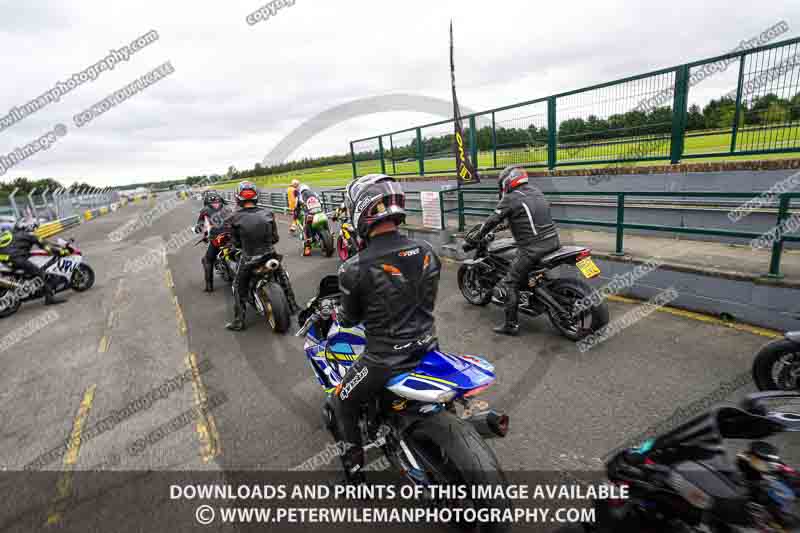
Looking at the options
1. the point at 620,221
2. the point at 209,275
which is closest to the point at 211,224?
the point at 209,275

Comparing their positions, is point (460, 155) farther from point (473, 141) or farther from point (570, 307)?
point (570, 307)

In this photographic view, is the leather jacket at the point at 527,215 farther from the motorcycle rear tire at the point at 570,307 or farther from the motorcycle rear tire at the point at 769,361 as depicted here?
the motorcycle rear tire at the point at 769,361

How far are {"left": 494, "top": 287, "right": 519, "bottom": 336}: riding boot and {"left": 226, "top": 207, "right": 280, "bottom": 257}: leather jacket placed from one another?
345 cm

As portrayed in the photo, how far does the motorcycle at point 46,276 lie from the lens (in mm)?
8070

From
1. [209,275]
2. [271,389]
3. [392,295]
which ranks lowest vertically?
[271,389]

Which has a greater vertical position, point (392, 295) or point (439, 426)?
point (392, 295)

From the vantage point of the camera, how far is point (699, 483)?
1.51m

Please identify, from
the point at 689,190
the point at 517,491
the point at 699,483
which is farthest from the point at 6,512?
the point at 689,190

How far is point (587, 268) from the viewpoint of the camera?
183 inches

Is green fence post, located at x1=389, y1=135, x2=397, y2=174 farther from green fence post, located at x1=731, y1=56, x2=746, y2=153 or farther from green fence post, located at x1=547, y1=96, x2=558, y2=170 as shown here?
green fence post, located at x1=731, y1=56, x2=746, y2=153

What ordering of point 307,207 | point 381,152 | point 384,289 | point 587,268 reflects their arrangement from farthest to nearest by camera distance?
point 381,152 < point 307,207 < point 587,268 < point 384,289

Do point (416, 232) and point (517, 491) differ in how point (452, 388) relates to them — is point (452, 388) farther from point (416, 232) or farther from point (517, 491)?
point (416, 232)

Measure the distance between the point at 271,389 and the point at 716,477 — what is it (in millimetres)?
3903

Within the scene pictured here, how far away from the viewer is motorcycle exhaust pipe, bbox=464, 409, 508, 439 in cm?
223
